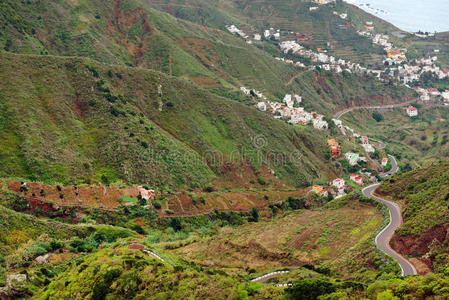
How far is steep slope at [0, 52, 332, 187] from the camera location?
43625 millimetres

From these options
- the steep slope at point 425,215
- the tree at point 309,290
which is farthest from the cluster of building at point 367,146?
the tree at point 309,290

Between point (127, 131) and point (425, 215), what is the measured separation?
37422 mm

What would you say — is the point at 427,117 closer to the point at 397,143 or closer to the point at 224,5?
the point at 397,143

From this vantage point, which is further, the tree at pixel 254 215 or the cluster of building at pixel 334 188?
the cluster of building at pixel 334 188

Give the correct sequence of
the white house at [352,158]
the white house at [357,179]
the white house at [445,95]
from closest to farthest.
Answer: the white house at [357,179] → the white house at [352,158] → the white house at [445,95]

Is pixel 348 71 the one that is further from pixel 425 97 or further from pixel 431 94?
pixel 431 94

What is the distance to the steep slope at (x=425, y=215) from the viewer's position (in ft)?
88.4

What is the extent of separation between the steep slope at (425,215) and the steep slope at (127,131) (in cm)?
2134

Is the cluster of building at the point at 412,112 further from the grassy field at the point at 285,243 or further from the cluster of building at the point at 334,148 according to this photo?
the grassy field at the point at 285,243

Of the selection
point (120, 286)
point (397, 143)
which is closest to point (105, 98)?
point (120, 286)

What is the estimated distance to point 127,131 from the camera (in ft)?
169

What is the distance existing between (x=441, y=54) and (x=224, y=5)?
4068 inches

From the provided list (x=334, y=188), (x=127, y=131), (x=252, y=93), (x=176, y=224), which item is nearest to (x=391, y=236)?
(x=176, y=224)

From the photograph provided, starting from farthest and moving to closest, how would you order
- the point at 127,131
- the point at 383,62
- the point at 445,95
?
the point at 383,62 → the point at 445,95 → the point at 127,131
